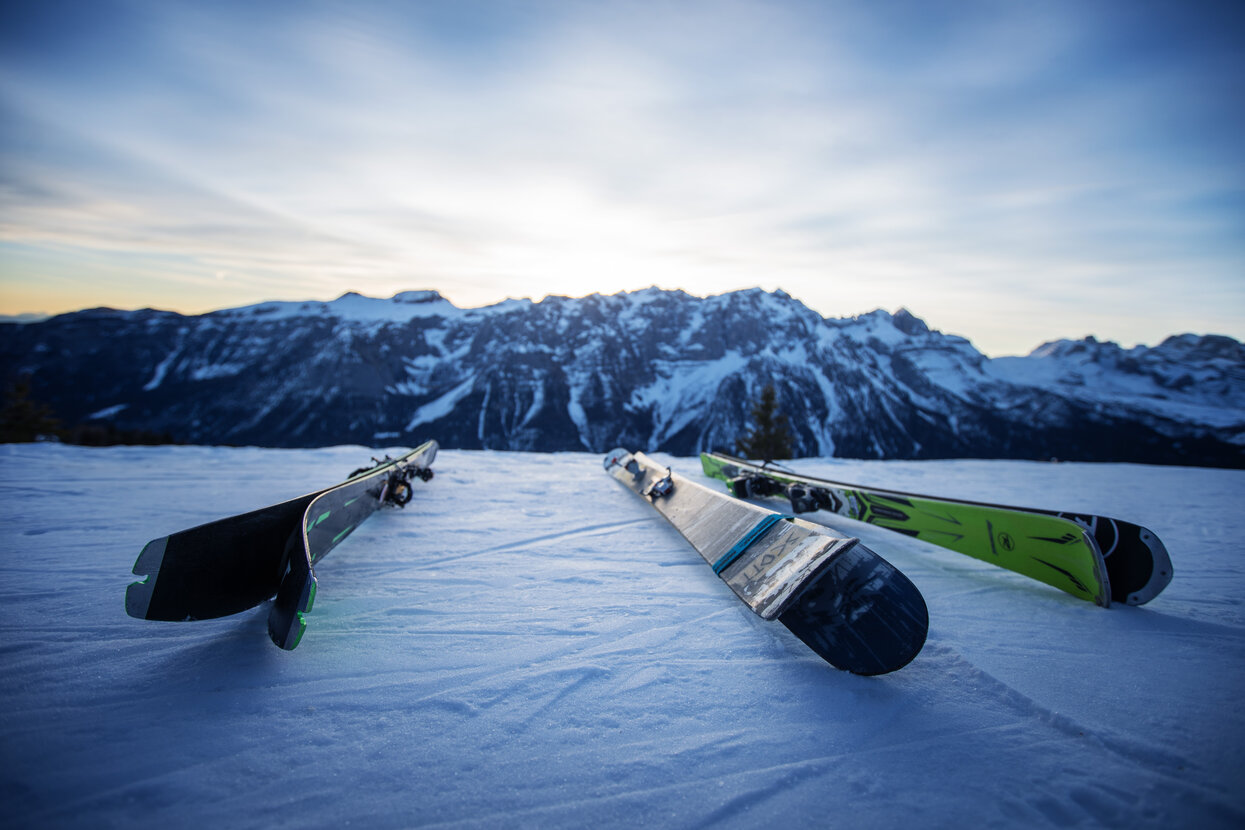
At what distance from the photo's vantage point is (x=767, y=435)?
116 ft

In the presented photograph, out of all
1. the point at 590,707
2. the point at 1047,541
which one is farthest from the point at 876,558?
the point at 1047,541

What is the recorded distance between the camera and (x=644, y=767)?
2.18 m

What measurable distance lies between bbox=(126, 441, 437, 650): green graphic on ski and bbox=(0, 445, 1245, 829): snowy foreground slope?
0.22 metres

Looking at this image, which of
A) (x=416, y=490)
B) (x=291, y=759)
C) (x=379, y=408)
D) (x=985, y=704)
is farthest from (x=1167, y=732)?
(x=379, y=408)

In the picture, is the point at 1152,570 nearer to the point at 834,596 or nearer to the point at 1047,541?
the point at 1047,541

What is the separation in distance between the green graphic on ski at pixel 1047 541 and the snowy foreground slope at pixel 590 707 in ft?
0.58

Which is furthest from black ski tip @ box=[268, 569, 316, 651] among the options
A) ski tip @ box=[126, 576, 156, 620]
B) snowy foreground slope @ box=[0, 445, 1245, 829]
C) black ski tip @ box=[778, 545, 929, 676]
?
black ski tip @ box=[778, 545, 929, 676]

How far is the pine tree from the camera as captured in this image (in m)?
34.2

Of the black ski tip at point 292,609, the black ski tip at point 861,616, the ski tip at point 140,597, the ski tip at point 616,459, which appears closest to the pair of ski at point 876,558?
the black ski tip at point 861,616

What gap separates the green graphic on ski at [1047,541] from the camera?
3.83 m

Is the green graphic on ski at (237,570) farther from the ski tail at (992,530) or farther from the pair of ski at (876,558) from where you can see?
the ski tail at (992,530)

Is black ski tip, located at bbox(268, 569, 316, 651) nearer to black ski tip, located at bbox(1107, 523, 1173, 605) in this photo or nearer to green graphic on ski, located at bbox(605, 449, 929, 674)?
green graphic on ski, located at bbox(605, 449, 929, 674)

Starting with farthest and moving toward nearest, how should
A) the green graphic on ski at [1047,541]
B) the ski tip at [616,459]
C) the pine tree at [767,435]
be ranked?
the pine tree at [767,435] → the ski tip at [616,459] → the green graphic on ski at [1047,541]

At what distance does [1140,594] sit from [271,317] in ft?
767
